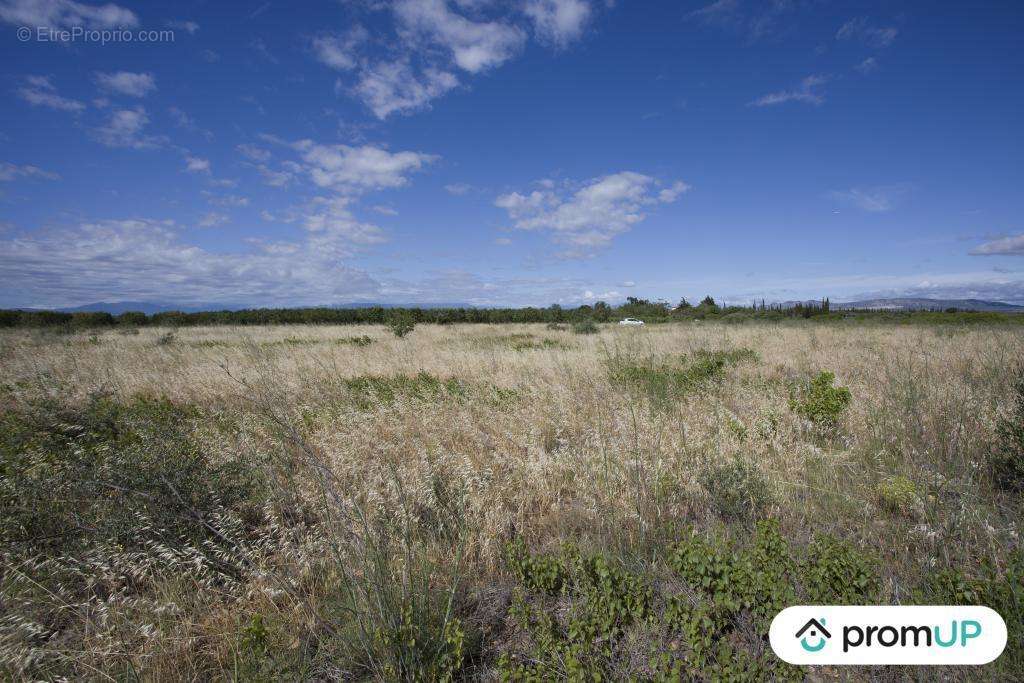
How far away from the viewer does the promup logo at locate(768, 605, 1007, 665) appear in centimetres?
198

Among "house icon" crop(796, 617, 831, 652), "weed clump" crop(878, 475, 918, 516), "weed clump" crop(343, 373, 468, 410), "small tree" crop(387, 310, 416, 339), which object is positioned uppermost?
"small tree" crop(387, 310, 416, 339)

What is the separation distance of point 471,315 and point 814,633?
54.0m

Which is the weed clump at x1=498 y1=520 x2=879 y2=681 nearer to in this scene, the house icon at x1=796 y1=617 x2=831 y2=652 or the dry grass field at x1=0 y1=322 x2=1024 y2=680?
the dry grass field at x1=0 y1=322 x2=1024 y2=680

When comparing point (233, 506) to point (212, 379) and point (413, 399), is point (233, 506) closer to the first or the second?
point (413, 399)

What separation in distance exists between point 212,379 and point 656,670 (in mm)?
9832

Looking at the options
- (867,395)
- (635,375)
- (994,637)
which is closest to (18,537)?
(994,637)

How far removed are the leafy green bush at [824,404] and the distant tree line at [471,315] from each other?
3338cm

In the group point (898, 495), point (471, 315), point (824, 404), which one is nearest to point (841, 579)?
point (898, 495)

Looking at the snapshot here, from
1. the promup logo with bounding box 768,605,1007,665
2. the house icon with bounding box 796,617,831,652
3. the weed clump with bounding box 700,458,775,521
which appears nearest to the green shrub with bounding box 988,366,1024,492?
the weed clump with bounding box 700,458,775,521

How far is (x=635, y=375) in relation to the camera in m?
7.80

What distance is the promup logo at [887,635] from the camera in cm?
198

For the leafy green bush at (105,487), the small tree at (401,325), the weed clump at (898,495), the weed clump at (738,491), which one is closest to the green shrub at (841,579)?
the weed clump at (738,491)

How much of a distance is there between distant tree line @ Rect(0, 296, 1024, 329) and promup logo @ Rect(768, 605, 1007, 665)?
37.3 meters

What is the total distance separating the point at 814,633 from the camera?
7.04ft
